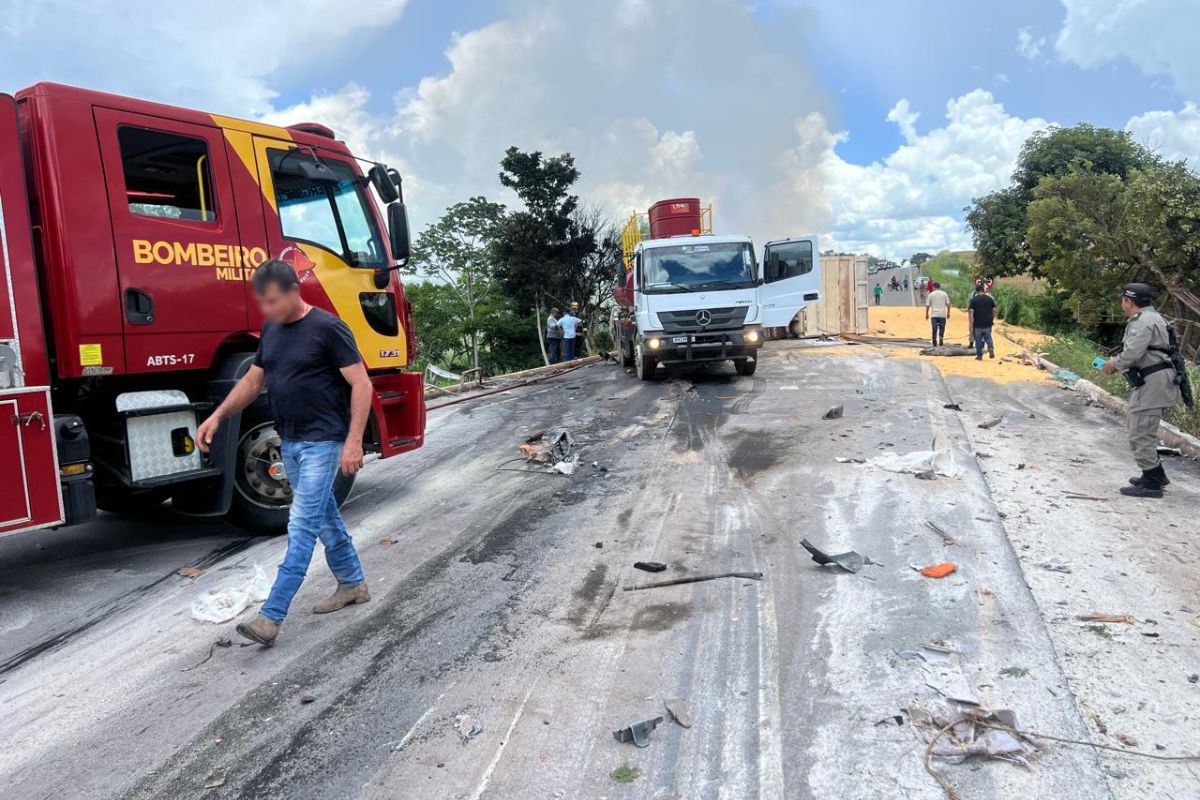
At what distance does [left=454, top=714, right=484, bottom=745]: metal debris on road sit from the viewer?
3047 millimetres

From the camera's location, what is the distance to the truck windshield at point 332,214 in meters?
5.68

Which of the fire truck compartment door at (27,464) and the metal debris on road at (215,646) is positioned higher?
the fire truck compartment door at (27,464)

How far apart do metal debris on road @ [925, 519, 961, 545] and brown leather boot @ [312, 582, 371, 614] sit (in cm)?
369

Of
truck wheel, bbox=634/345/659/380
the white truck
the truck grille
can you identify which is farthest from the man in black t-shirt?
truck wheel, bbox=634/345/659/380

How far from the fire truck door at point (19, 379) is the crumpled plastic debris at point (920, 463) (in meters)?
6.34

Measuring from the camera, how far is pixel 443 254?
28.8m

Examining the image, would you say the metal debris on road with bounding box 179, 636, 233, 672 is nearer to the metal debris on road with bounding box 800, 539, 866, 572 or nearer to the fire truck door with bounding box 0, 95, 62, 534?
the fire truck door with bounding box 0, 95, 62, 534

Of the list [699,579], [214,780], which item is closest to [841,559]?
[699,579]

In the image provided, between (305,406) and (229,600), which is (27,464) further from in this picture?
(305,406)

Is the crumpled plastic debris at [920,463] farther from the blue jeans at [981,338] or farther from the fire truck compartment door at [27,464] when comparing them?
the blue jeans at [981,338]

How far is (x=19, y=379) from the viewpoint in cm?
436

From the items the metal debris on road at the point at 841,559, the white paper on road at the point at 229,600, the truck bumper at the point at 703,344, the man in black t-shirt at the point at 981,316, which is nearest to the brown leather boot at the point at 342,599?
the white paper on road at the point at 229,600

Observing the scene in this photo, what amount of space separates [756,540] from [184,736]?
138 inches

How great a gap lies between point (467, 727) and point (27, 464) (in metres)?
3.08
